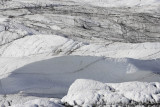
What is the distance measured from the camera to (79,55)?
4918mm

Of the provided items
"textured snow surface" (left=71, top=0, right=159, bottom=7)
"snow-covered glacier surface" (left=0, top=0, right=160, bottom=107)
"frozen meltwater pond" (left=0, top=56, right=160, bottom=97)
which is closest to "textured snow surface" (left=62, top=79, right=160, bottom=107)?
"snow-covered glacier surface" (left=0, top=0, right=160, bottom=107)

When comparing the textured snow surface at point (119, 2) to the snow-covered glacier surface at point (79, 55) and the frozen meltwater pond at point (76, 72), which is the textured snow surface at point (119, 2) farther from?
the frozen meltwater pond at point (76, 72)

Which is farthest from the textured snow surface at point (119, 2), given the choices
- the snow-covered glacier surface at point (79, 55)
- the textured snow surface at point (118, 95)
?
the textured snow surface at point (118, 95)

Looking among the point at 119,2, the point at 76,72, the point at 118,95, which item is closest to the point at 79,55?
the point at 76,72

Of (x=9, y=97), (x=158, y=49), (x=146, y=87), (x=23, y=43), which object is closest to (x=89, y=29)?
(x=23, y=43)

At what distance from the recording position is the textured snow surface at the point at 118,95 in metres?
3.08

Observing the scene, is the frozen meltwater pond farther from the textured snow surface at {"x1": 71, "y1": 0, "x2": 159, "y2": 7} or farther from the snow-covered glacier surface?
the textured snow surface at {"x1": 71, "y1": 0, "x2": 159, "y2": 7}

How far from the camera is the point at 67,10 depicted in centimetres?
825

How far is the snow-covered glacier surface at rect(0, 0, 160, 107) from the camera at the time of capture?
10.6 ft

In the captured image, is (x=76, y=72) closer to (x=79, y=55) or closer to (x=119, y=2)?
(x=79, y=55)

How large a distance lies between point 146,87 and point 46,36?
2.80m

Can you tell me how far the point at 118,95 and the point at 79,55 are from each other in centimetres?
185

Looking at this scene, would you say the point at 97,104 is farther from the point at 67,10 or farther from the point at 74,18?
the point at 67,10

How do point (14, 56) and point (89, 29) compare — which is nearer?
point (14, 56)
